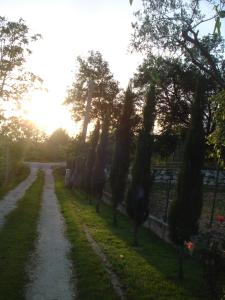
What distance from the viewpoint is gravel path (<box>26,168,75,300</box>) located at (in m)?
9.31

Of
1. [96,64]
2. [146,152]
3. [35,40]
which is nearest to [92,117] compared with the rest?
[96,64]

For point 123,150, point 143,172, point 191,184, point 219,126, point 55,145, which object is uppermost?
point 55,145

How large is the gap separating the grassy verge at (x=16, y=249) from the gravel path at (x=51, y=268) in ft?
0.76

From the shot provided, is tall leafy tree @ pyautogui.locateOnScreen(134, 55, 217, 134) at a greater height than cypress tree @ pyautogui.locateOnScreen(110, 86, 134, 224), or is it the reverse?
tall leafy tree @ pyautogui.locateOnScreen(134, 55, 217, 134)

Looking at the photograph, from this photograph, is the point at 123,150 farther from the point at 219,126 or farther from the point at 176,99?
the point at 176,99

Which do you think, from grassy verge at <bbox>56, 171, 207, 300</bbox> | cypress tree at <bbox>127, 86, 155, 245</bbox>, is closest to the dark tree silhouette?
grassy verge at <bbox>56, 171, 207, 300</bbox>

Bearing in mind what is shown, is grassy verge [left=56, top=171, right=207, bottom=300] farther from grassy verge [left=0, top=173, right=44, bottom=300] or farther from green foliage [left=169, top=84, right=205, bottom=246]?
grassy verge [left=0, top=173, right=44, bottom=300]

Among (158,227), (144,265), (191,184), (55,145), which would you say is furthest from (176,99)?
(55,145)

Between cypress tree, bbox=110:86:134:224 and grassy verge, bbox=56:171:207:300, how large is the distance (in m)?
2.15

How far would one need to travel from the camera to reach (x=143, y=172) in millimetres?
17453

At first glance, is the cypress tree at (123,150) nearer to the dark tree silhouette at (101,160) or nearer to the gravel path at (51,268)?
the gravel path at (51,268)

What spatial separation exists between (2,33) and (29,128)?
8140 millimetres

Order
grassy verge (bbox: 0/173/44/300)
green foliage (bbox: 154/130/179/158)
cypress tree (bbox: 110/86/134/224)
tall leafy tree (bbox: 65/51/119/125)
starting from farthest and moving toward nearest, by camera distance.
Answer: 1. tall leafy tree (bbox: 65/51/119/125)
2. green foliage (bbox: 154/130/179/158)
3. cypress tree (bbox: 110/86/134/224)
4. grassy verge (bbox: 0/173/44/300)

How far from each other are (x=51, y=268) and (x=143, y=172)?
22.7 ft
